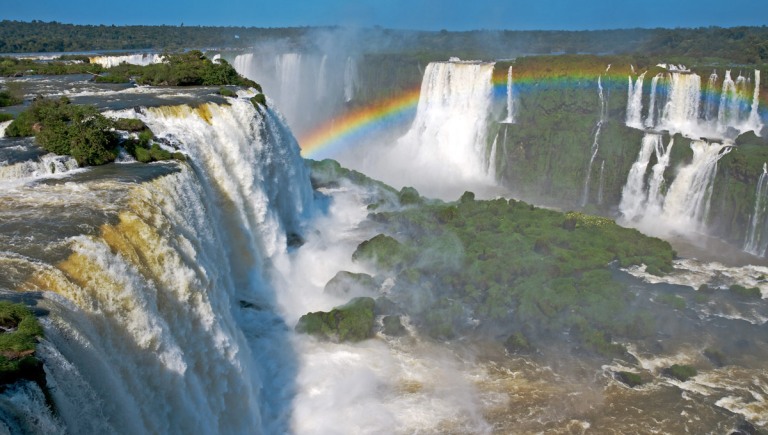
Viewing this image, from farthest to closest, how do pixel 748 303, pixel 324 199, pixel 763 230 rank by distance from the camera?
pixel 324 199 < pixel 763 230 < pixel 748 303

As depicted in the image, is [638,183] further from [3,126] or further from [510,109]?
[3,126]

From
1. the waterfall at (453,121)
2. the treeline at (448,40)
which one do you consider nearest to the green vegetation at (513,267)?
the waterfall at (453,121)

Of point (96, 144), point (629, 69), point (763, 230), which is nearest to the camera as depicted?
point (96, 144)

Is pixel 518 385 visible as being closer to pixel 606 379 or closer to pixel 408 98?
pixel 606 379

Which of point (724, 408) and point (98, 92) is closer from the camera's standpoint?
point (724, 408)

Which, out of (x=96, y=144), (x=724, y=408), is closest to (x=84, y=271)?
(x=96, y=144)

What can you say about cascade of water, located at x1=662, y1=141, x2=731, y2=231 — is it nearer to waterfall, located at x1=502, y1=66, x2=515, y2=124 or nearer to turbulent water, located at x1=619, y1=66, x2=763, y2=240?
turbulent water, located at x1=619, y1=66, x2=763, y2=240
